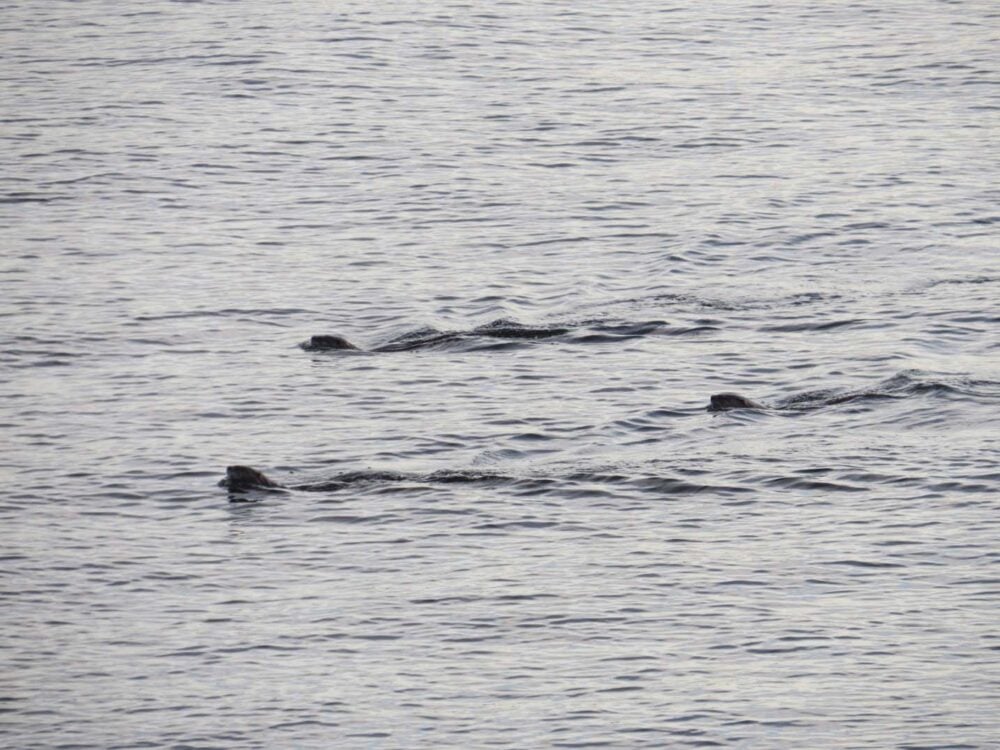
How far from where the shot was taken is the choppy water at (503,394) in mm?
20781

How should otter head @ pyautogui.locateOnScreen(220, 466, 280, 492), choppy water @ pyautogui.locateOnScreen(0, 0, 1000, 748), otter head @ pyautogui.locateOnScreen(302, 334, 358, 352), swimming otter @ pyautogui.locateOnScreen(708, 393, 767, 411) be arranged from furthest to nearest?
otter head @ pyautogui.locateOnScreen(302, 334, 358, 352) < swimming otter @ pyautogui.locateOnScreen(708, 393, 767, 411) < otter head @ pyautogui.locateOnScreen(220, 466, 280, 492) < choppy water @ pyautogui.locateOnScreen(0, 0, 1000, 748)

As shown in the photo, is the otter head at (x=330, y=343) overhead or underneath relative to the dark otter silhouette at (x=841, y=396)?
overhead

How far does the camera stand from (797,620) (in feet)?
71.4

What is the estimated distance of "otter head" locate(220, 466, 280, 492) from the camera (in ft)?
85.8

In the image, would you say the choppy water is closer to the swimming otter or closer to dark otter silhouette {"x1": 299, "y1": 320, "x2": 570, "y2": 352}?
dark otter silhouette {"x1": 299, "y1": 320, "x2": 570, "y2": 352}

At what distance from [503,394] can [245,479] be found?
202 inches

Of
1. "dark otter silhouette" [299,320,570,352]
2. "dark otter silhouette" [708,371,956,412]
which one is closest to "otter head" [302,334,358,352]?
"dark otter silhouette" [299,320,570,352]

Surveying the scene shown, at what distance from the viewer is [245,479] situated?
85.8 feet

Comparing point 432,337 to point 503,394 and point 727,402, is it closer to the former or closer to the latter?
point 503,394

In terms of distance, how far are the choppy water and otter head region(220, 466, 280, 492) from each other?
0.25 meters

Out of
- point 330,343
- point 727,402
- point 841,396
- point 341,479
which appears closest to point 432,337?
point 330,343

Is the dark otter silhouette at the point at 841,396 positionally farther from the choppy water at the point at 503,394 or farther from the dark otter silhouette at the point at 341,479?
the dark otter silhouette at the point at 341,479

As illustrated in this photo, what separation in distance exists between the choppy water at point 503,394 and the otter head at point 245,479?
25 centimetres

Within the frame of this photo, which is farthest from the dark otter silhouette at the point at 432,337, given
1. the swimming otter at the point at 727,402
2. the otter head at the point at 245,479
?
the otter head at the point at 245,479
